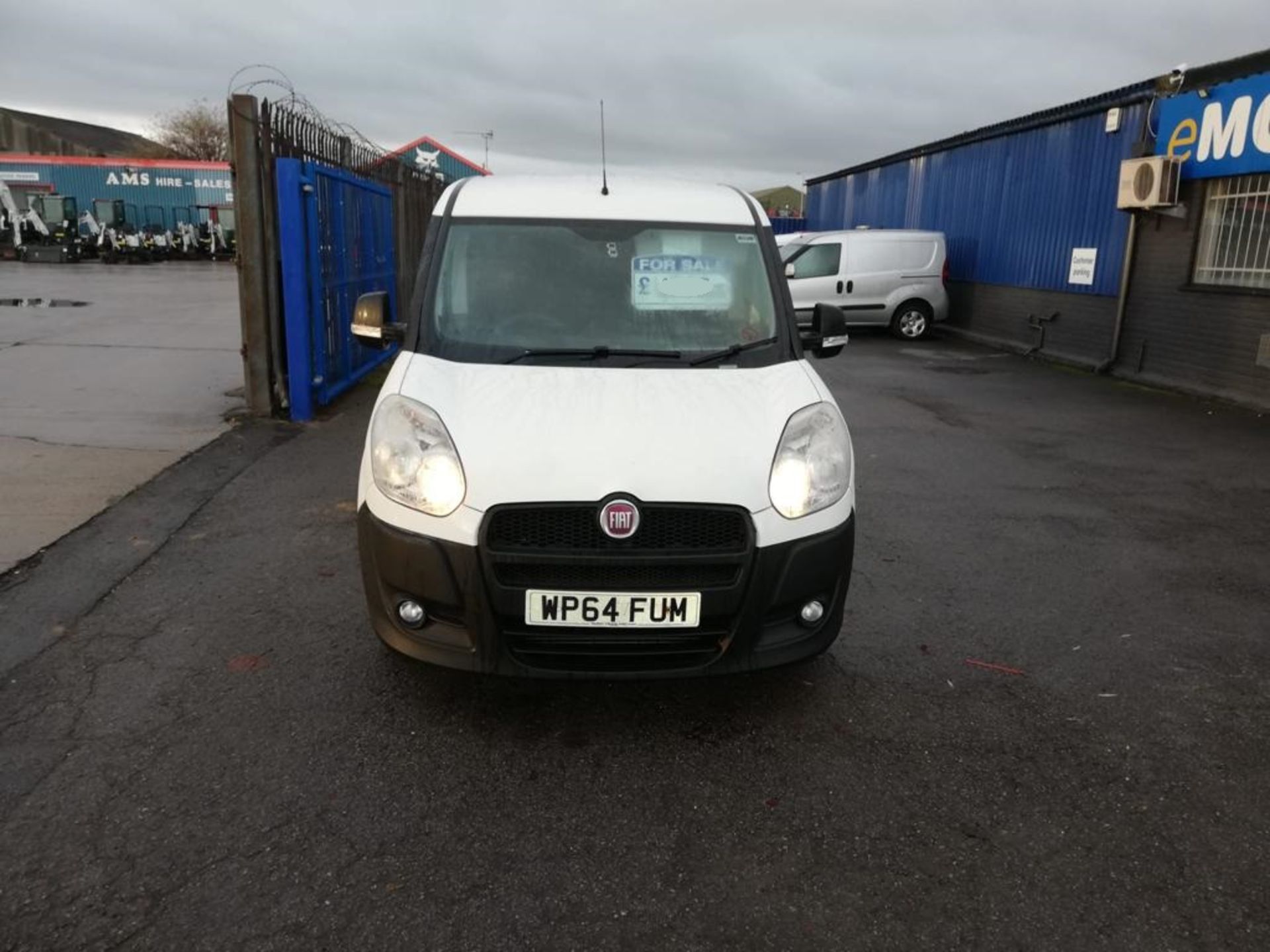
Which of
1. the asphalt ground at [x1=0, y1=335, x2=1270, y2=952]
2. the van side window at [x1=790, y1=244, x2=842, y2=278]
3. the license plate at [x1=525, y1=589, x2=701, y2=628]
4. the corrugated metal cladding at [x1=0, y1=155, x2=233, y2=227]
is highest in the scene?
the corrugated metal cladding at [x1=0, y1=155, x2=233, y2=227]

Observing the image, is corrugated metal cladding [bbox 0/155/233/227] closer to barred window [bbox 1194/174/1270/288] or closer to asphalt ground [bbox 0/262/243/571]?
asphalt ground [bbox 0/262/243/571]

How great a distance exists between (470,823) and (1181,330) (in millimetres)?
11752

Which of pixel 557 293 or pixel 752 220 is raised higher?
pixel 752 220

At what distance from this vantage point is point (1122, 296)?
12805mm

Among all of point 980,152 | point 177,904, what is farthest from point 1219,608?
point 980,152

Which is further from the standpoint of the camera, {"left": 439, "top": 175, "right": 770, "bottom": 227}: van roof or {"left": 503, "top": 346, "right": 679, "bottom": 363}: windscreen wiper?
{"left": 439, "top": 175, "right": 770, "bottom": 227}: van roof

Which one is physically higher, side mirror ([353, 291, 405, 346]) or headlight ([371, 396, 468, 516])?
side mirror ([353, 291, 405, 346])

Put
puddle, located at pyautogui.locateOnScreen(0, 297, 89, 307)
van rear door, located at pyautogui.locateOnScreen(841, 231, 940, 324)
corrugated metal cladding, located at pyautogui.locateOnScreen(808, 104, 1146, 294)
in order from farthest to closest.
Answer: puddle, located at pyautogui.locateOnScreen(0, 297, 89, 307) → van rear door, located at pyautogui.locateOnScreen(841, 231, 940, 324) → corrugated metal cladding, located at pyautogui.locateOnScreen(808, 104, 1146, 294)

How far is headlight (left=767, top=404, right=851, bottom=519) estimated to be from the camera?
10.5 ft

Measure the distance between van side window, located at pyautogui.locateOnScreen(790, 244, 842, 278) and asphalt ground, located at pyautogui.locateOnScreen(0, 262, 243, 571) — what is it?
9.57 meters

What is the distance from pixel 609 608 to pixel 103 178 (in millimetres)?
50359

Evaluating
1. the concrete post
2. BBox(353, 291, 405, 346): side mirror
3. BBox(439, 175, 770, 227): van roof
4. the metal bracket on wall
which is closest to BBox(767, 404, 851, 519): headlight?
BBox(439, 175, 770, 227): van roof

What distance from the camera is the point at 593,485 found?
3.02m

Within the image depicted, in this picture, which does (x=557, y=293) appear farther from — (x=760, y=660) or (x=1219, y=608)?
(x=1219, y=608)
